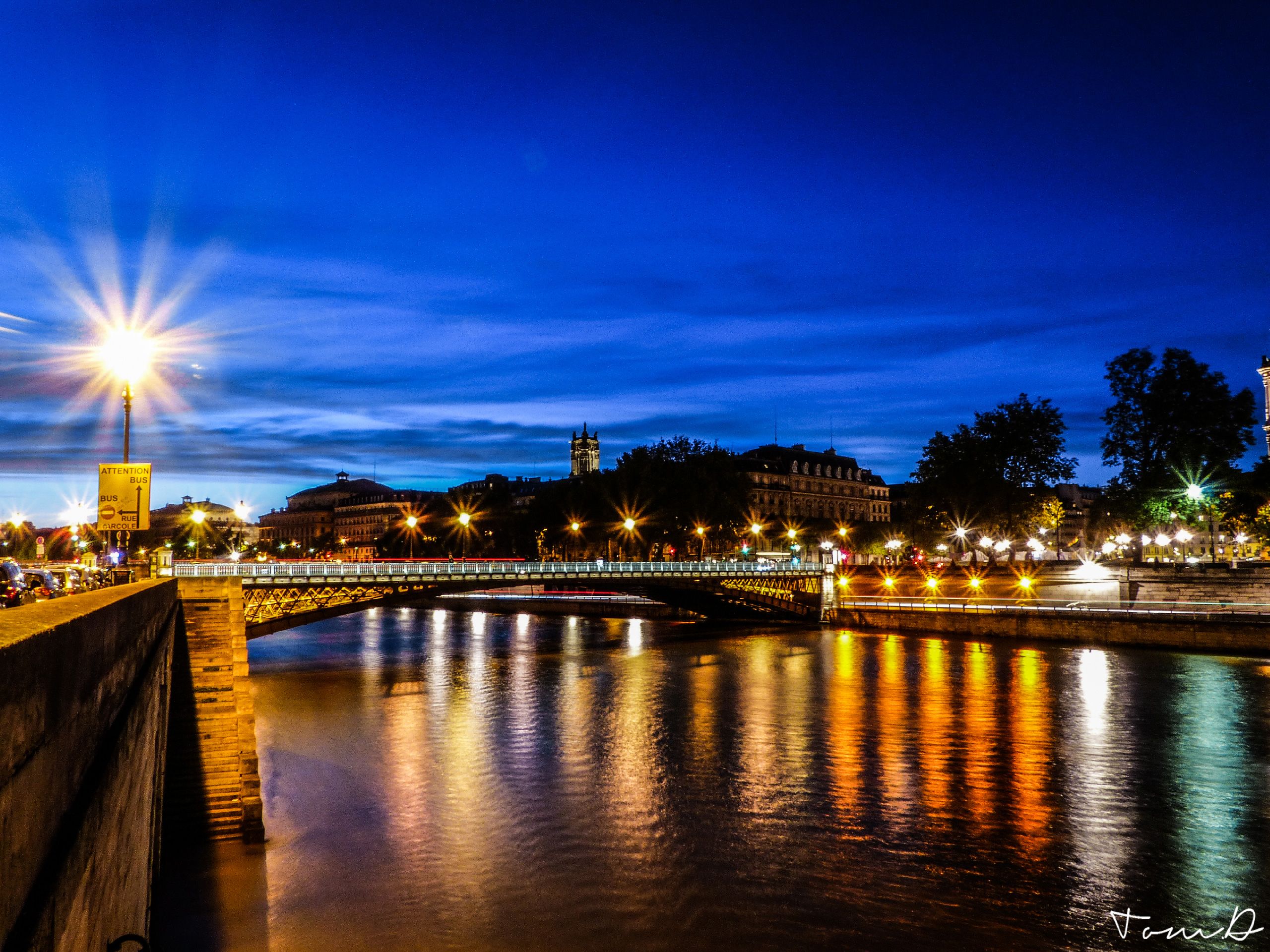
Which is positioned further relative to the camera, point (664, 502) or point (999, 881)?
point (664, 502)

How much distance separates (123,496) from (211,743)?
540cm

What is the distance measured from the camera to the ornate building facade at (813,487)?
438 ft

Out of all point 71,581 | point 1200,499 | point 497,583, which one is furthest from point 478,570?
point 1200,499

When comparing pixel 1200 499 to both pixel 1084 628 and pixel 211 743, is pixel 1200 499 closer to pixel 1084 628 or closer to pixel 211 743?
pixel 1084 628

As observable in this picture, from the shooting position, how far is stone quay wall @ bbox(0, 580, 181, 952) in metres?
3.36

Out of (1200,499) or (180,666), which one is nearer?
(180,666)

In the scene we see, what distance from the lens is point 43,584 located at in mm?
18375

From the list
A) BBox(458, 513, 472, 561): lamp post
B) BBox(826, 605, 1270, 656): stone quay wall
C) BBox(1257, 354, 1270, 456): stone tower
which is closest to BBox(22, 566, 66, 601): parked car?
BBox(458, 513, 472, 561): lamp post

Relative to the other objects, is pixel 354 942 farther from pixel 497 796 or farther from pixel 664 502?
pixel 664 502

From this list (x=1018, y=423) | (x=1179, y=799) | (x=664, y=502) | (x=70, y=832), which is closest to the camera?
(x=70, y=832)

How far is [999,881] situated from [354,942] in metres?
10.9

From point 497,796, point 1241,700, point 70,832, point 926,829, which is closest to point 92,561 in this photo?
point 497,796

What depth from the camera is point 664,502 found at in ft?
274

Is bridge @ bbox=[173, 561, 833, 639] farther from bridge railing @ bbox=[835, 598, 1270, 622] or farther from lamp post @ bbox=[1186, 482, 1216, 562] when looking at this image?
lamp post @ bbox=[1186, 482, 1216, 562]
